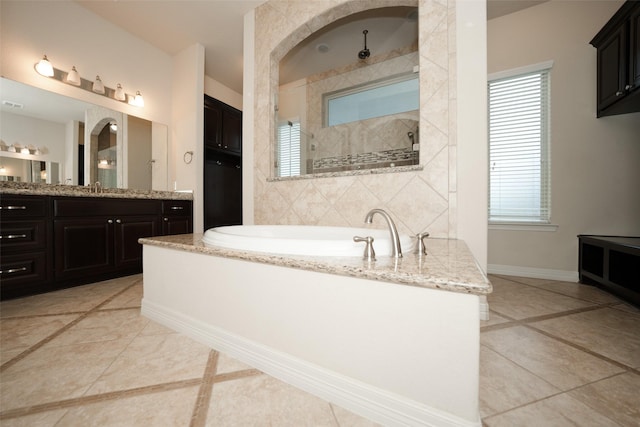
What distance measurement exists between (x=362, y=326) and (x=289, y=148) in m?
1.91

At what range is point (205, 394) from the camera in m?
0.92

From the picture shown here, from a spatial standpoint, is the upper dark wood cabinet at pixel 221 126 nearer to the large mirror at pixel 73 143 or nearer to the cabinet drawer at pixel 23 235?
the large mirror at pixel 73 143

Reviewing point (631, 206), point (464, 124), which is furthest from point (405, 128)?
point (631, 206)

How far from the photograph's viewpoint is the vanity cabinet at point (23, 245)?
5.66 feet

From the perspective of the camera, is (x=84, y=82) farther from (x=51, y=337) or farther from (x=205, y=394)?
(x=205, y=394)

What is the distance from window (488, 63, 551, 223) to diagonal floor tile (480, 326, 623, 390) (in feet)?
5.23

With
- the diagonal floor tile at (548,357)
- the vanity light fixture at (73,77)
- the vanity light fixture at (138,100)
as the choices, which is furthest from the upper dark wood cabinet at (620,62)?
the vanity light fixture at (73,77)

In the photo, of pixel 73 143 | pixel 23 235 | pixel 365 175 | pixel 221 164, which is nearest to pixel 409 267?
pixel 365 175

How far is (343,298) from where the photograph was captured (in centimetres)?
86

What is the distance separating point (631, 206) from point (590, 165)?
0.45 meters

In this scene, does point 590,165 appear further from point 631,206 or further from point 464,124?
point 464,124

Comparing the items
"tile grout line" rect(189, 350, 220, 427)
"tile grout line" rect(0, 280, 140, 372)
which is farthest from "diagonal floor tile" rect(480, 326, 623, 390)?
"tile grout line" rect(0, 280, 140, 372)

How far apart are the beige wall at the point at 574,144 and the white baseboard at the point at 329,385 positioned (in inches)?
97.8

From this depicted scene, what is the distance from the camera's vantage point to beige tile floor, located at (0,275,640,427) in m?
0.82
